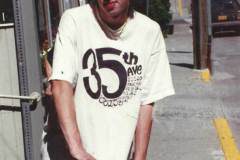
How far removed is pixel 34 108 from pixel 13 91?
0.22 metres

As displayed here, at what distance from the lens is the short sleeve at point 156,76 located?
112 inches

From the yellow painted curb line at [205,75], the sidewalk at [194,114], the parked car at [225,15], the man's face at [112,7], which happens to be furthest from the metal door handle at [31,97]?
the parked car at [225,15]

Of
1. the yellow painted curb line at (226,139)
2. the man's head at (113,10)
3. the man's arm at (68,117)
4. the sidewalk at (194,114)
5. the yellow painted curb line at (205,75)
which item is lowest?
the yellow painted curb line at (226,139)

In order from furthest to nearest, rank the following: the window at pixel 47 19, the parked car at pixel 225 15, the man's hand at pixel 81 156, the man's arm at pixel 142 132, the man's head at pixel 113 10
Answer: the parked car at pixel 225 15 → the window at pixel 47 19 → the man's arm at pixel 142 132 → the man's head at pixel 113 10 → the man's hand at pixel 81 156

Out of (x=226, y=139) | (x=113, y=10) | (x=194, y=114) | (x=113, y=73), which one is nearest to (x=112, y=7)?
(x=113, y=10)

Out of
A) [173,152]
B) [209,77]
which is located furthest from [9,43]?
[209,77]

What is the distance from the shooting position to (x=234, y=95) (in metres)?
10.4

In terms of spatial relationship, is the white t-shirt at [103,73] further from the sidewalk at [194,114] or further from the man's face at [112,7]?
the sidewalk at [194,114]

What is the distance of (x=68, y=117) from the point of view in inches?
102

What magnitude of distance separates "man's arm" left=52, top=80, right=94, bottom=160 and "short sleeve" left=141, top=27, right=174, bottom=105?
398 millimetres

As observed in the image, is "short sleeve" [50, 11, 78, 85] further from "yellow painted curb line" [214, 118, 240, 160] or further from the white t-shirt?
"yellow painted curb line" [214, 118, 240, 160]

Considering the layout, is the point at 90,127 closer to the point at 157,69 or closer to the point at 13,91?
the point at 157,69

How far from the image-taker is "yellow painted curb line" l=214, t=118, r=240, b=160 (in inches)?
273

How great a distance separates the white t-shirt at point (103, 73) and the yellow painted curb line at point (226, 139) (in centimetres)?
424
